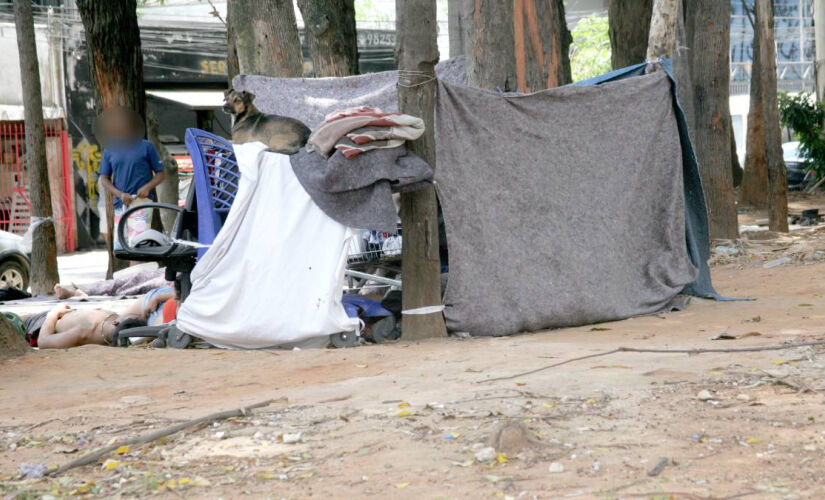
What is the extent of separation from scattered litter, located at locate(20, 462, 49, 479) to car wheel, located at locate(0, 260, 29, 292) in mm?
8833

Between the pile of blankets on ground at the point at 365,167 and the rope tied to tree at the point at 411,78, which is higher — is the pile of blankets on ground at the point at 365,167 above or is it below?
below

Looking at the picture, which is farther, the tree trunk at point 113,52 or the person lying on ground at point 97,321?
the tree trunk at point 113,52

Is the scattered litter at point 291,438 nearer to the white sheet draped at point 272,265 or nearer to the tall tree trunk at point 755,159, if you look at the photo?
the white sheet draped at point 272,265

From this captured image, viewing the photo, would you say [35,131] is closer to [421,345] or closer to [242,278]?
[242,278]

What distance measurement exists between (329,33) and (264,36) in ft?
5.75

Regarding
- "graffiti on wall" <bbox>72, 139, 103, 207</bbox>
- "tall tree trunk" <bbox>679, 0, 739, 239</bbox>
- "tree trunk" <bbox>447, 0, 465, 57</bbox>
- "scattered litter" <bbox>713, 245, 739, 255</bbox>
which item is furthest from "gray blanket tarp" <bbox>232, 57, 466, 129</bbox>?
"graffiti on wall" <bbox>72, 139, 103, 207</bbox>

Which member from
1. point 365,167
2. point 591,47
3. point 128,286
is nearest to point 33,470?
point 365,167

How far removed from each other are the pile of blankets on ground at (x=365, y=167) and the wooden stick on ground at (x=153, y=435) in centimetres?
182

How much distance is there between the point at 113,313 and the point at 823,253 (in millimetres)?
6773

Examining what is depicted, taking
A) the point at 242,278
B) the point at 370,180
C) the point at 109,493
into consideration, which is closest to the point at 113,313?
the point at 242,278

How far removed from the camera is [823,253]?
9.77m

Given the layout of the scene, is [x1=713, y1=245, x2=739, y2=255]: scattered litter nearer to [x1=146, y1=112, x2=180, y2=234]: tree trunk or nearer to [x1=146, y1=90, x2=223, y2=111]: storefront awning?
[x1=146, y1=112, x2=180, y2=234]: tree trunk

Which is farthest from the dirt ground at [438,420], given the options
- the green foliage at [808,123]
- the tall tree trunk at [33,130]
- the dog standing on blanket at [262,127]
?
the green foliage at [808,123]

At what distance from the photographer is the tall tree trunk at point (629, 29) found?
11.8 metres
